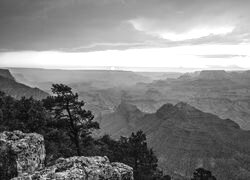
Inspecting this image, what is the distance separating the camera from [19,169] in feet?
45.6

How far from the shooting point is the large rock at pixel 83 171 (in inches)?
397

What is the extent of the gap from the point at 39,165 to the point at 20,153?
2.03m

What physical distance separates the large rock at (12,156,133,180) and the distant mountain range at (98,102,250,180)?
302 feet

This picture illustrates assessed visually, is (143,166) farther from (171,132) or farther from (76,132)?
(171,132)

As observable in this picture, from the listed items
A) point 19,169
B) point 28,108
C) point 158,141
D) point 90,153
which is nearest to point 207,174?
point 90,153

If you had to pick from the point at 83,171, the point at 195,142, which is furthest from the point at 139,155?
the point at 195,142

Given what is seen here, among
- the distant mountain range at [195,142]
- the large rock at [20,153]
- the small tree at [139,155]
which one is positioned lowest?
the distant mountain range at [195,142]

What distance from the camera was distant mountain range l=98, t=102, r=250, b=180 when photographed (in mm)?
→ 100625

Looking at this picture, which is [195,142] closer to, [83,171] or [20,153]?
[20,153]

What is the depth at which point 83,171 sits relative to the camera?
1052cm

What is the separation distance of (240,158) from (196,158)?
19151 millimetres

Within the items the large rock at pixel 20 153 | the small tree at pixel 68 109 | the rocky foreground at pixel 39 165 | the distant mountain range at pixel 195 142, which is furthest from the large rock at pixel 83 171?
the distant mountain range at pixel 195 142

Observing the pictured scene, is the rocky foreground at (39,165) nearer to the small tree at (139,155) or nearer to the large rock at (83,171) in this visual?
the large rock at (83,171)

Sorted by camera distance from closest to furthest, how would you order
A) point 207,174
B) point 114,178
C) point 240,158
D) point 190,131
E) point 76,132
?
point 114,178, point 76,132, point 207,174, point 240,158, point 190,131
